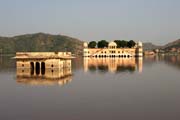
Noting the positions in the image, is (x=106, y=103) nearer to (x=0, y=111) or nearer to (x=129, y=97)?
(x=129, y=97)

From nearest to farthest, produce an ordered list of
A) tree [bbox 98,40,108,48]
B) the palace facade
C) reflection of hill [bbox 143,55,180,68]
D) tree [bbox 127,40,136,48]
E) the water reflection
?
the water reflection → reflection of hill [bbox 143,55,180,68] → the palace facade → tree [bbox 98,40,108,48] → tree [bbox 127,40,136,48]

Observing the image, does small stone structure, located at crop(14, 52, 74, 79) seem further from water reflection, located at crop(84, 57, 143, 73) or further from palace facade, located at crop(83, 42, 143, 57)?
palace facade, located at crop(83, 42, 143, 57)

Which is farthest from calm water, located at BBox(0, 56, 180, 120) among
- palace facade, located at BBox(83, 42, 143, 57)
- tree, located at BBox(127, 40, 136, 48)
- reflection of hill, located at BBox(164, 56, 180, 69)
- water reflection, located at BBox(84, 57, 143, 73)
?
tree, located at BBox(127, 40, 136, 48)

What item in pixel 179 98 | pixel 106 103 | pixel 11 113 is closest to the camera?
pixel 11 113

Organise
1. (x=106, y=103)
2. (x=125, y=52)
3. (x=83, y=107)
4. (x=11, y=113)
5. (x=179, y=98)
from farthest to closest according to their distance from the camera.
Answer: (x=125, y=52) < (x=179, y=98) < (x=106, y=103) < (x=83, y=107) < (x=11, y=113)

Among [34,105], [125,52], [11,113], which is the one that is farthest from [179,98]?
[125,52]

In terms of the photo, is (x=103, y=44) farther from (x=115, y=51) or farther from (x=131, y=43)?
(x=131, y=43)

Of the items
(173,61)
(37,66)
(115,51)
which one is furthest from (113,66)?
(115,51)

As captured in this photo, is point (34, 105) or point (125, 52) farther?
point (125, 52)

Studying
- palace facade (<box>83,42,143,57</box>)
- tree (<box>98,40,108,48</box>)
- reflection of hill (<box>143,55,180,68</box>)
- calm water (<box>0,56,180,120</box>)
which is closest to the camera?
calm water (<box>0,56,180,120</box>)

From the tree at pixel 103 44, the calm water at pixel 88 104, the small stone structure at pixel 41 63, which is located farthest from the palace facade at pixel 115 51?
the calm water at pixel 88 104

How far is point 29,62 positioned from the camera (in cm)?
4978

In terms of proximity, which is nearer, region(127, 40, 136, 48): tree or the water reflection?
the water reflection

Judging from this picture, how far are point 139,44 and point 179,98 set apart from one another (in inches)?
4474
